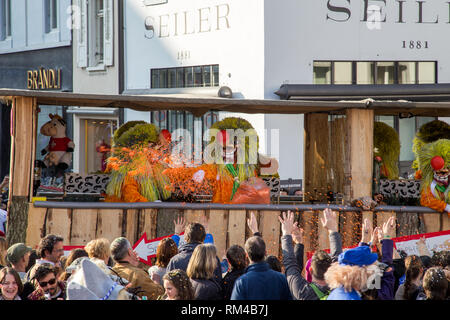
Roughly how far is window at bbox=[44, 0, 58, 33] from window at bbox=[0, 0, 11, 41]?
2278 mm

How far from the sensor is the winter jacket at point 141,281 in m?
5.84

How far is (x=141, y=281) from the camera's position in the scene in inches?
232

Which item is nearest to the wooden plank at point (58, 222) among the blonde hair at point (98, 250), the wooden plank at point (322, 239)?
the blonde hair at point (98, 250)

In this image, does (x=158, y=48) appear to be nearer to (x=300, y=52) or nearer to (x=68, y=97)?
(x=300, y=52)

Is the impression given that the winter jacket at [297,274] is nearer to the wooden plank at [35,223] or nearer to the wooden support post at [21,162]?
the wooden plank at [35,223]

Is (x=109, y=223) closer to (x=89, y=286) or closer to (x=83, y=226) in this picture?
(x=83, y=226)

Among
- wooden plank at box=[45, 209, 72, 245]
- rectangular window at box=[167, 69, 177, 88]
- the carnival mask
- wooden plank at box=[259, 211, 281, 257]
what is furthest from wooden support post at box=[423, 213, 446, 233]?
rectangular window at box=[167, 69, 177, 88]

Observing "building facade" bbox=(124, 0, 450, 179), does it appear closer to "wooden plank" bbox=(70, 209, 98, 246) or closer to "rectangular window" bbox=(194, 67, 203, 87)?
"rectangular window" bbox=(194, 67, 203, 87)

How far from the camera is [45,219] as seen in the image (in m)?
8.36

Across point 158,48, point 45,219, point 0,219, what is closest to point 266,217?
point 45,219

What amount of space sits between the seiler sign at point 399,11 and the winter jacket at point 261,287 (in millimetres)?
11569

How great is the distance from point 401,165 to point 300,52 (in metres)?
3.30

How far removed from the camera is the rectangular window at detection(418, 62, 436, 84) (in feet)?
53.9

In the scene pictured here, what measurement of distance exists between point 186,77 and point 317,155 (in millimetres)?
7649
